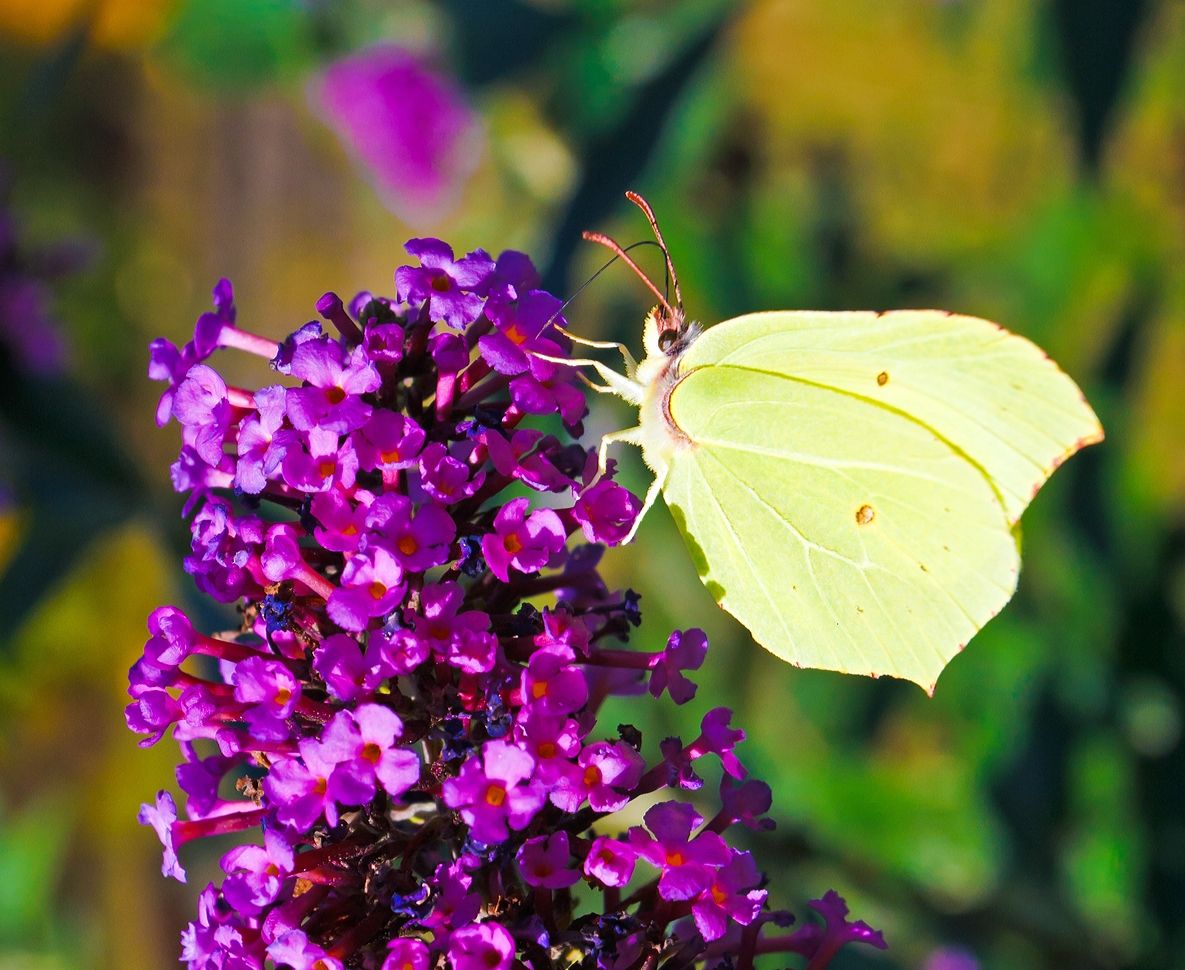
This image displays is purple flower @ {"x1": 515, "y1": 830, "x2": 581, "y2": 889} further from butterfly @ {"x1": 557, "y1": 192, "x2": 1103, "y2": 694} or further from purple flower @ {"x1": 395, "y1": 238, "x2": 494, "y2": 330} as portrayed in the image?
purple flower @ {"x1": 395, "y1": 238, "x2": 494, "y2": 330}

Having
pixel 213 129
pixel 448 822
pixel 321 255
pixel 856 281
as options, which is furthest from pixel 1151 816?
pixel 213 129

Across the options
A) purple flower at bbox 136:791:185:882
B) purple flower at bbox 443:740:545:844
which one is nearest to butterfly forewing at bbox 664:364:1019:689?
purple flower at bbox 443:740:545:844

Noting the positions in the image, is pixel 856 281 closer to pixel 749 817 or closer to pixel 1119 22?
pixel 1119 22

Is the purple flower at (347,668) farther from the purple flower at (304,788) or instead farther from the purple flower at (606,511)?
the purple flower at (606,511)

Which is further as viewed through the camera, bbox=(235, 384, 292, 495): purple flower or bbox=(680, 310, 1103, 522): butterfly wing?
bbox=(680, 310, 1103, 522): butterfly wing

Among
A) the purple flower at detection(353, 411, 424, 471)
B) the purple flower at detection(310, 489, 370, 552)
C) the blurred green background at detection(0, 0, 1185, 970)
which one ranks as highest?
the purple flower at detection(353, 411, 424, 471)

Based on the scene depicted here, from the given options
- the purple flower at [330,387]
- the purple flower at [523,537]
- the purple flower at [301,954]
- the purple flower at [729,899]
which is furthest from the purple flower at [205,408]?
the purple flower at [729,899]

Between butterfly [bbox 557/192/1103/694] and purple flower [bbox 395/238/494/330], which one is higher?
purple flower [bbox 395/238/494/330]
